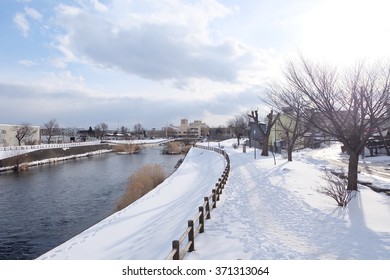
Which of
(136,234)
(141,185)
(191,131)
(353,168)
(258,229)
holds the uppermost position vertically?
(191,131)

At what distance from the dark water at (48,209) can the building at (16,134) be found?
34012 mm

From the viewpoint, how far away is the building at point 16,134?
2333 inches

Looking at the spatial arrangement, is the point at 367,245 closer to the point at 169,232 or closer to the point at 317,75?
the point at 169,232

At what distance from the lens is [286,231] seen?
8.92 meters

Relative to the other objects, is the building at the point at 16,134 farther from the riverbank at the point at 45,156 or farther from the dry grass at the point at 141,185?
the dry grass at the point at 141,185

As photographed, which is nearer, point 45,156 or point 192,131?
point 45,156

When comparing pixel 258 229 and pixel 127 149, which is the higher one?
pixel 258 229

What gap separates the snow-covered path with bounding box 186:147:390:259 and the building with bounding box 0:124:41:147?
5912 centimetres

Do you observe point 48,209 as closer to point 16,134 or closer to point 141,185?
point 141,185

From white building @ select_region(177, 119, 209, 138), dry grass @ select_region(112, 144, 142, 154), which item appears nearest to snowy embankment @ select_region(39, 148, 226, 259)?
dry grass @ select_region(112, 144, 142, 154)

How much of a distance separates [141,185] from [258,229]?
15.3 meters

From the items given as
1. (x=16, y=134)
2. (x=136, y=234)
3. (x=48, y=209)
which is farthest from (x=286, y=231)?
(x=16, y=134)

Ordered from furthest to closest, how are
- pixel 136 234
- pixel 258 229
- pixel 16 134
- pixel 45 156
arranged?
1. pixel 16 134
2. pixel 45 156
3. pixel 136 234
4. pixel 258 229

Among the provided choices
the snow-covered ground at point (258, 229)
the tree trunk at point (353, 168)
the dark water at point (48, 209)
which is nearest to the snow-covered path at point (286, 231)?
the snow-covered ground at point (258, 229)
